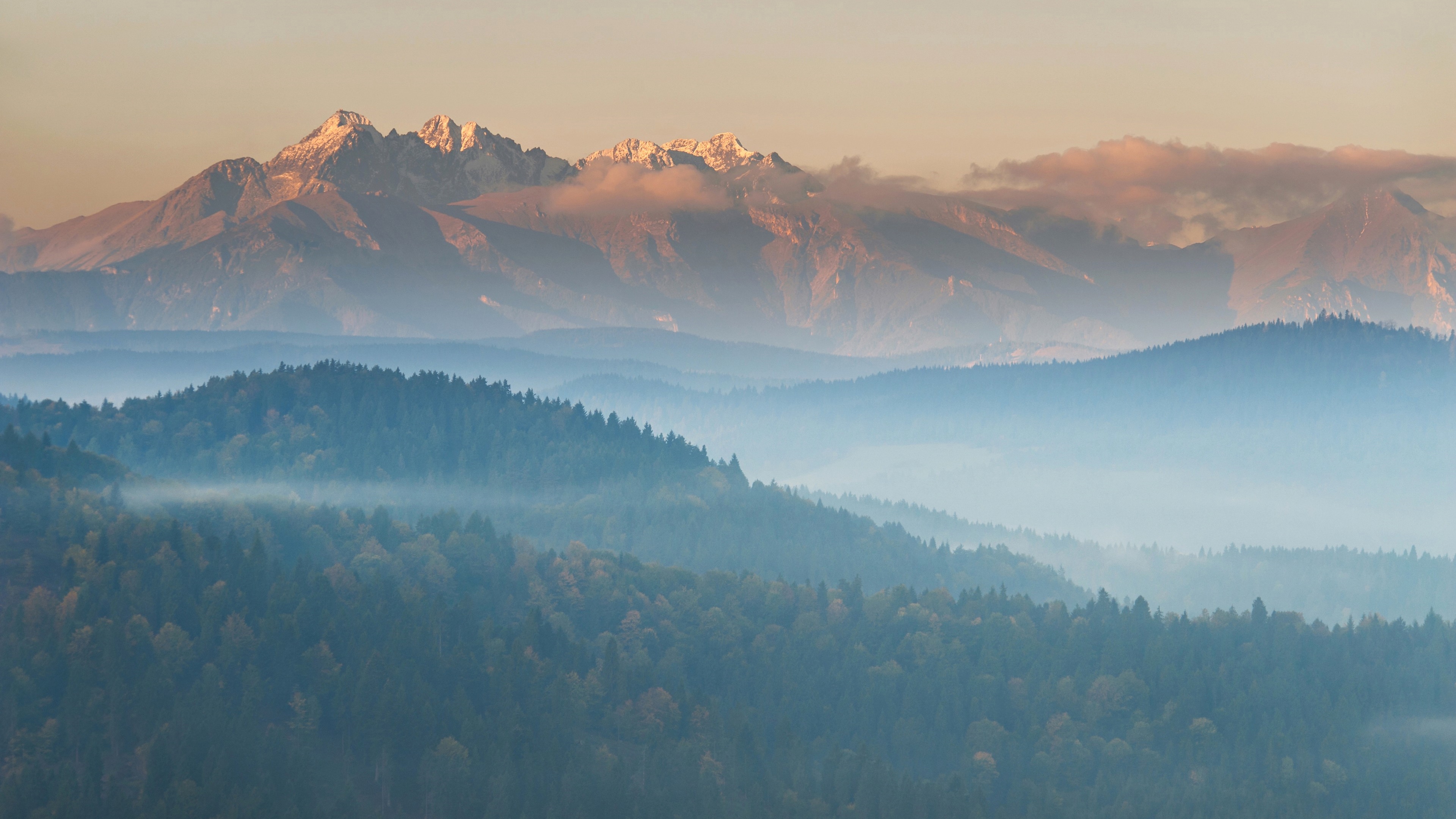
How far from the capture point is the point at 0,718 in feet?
629

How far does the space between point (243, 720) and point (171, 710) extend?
896cm

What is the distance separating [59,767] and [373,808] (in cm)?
3716

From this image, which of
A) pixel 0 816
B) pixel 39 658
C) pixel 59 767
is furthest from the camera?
pixel 39 658

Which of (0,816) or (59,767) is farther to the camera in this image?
(59,767)

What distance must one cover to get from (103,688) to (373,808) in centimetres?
3718

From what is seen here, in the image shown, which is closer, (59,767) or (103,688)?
(59,767)

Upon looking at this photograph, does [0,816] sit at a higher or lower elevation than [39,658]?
lower

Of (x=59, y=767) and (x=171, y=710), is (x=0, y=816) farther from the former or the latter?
(x=171, y=710)

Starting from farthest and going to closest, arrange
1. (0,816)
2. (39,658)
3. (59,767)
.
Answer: (39,658) < (59,767) < (0,816)

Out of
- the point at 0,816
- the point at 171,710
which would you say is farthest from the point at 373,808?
the point at 0,816

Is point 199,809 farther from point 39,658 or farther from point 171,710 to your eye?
point 39,658

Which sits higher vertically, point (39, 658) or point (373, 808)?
point (39, 658)

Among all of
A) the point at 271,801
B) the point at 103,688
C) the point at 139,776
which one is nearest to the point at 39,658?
the point at 103,688

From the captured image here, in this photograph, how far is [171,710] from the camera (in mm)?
198875
